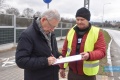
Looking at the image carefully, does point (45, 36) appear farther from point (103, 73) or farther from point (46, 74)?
point (103, 73)

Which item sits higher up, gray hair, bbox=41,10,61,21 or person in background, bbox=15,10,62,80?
gray hair, bbox=41,10,61,21

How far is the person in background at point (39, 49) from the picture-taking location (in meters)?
3.11

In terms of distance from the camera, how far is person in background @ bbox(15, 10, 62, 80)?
10.2 ft

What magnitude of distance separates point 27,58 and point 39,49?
24 centimetres

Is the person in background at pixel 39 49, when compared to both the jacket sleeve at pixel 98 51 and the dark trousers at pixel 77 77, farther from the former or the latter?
the dark trousers at pixel 77 77

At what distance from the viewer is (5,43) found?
1532cm

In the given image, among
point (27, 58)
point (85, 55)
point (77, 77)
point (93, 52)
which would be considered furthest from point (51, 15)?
point (77, 77)

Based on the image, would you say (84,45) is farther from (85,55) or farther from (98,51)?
(85,55)

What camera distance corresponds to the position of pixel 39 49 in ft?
10.7

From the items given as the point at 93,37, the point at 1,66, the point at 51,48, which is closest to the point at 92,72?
the point at 93,37

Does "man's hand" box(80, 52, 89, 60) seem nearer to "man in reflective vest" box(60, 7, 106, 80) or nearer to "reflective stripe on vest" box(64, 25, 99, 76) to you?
"man in reflective vest" box(60, 7, 106, 80)

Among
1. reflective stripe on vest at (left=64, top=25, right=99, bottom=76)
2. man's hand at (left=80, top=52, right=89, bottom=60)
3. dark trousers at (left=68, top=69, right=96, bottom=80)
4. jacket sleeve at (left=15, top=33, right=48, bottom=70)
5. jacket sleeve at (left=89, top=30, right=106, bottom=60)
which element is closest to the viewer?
→ jacket sleeve at (left=15, top=33, right=48, bottom=70)

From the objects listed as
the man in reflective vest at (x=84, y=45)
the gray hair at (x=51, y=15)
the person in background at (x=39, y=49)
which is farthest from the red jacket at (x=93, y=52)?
the gray hair at (x=51, y=15)

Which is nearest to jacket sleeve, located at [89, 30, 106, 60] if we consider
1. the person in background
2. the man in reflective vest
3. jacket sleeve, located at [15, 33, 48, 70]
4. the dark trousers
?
the man in reflective vest
